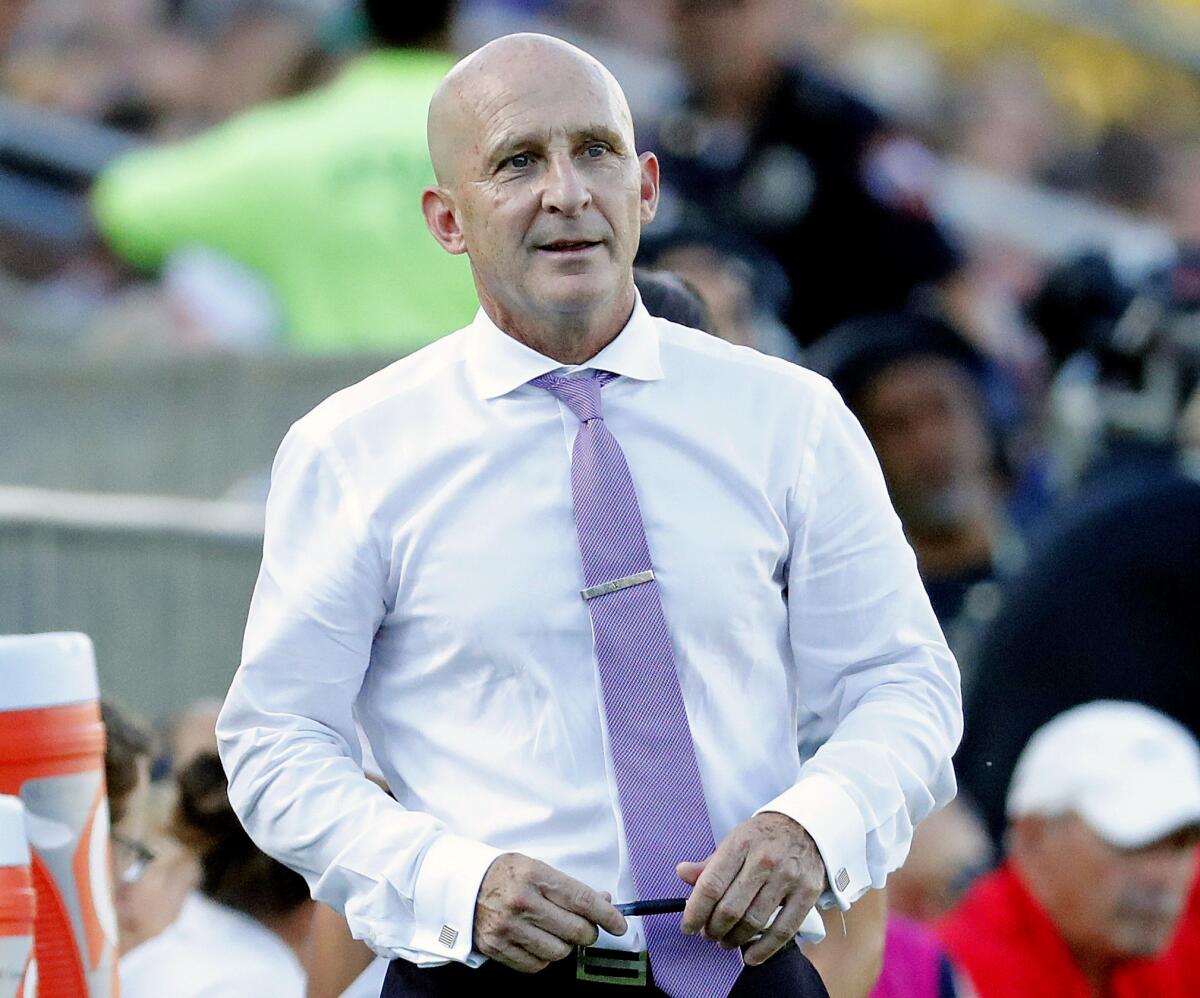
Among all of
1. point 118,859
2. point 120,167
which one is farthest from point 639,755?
point 120,167

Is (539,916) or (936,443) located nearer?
(539,916)

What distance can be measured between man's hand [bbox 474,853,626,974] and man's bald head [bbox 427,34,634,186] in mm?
882

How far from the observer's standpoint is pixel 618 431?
307cm

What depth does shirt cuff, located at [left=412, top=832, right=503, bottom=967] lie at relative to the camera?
2816mm

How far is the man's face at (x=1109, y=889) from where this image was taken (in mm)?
5469

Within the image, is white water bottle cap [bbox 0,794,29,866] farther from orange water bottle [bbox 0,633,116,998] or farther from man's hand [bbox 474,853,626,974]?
man's hand [bbox 474,853,626,974]

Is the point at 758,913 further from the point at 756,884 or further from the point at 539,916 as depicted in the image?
the point at 539,916

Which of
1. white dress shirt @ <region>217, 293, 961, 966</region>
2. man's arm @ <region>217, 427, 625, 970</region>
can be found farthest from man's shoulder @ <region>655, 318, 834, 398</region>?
man's arm @ <region>217, 427, 625, 970</region>

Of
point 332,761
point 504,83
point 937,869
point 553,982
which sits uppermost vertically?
point 504,83

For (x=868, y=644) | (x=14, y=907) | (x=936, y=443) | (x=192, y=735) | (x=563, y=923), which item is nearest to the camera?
(x=563, y=923)

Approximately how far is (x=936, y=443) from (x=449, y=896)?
438 centimetres

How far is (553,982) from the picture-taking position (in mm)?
2904

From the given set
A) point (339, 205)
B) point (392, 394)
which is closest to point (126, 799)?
point (392, 394)

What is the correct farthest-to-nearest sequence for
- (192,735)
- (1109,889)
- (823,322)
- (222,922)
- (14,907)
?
(823,322) → (1109,889) → (192,735) → (222,922) → (14,907)
